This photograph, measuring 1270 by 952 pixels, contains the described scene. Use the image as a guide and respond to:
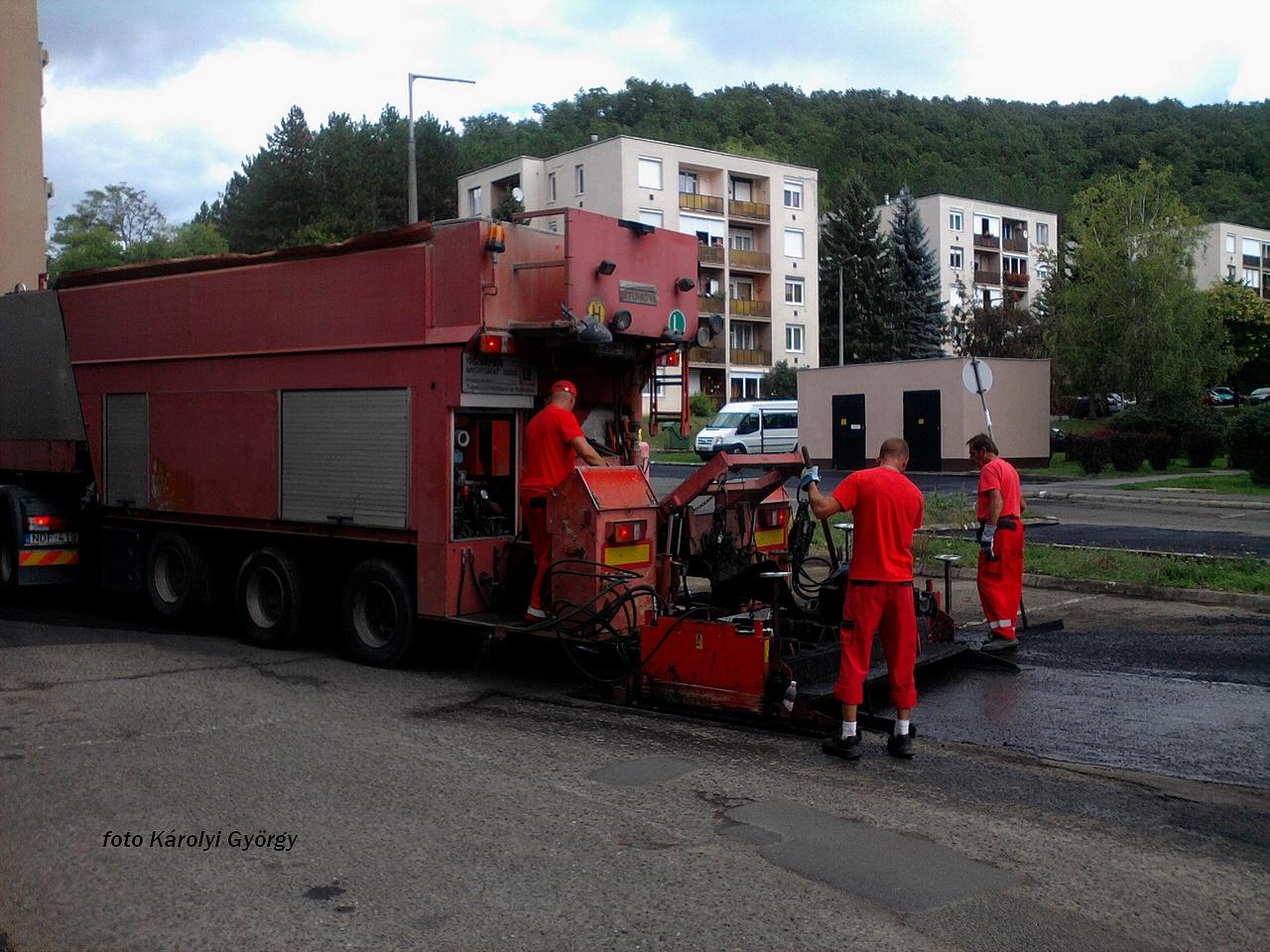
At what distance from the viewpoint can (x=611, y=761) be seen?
6.38 metres

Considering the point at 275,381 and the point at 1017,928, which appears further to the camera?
the point at 275,381

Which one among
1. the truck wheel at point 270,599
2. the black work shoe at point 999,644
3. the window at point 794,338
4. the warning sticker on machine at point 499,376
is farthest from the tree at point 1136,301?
the truck wheel at point 270,599

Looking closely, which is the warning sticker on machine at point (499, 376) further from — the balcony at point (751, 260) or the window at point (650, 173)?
the balcony at point (751, 260)

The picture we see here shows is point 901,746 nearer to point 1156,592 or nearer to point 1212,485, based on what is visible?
point 1156,592

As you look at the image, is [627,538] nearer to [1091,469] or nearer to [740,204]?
[1091,469]

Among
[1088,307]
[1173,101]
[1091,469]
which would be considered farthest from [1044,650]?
[1173,101]

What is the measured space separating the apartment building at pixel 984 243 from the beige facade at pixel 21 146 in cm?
5374

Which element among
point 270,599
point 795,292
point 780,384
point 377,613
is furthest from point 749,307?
point 377,613

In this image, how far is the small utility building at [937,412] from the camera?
3462 cm

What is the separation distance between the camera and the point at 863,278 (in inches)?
2569

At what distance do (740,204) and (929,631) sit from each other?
58.4 metres

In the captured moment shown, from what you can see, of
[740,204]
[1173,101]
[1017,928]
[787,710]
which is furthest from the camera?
[1173,101]

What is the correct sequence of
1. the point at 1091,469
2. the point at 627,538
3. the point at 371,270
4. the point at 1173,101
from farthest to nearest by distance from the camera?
the point at 1173,101 → the point at 1091,469 → the point at 371,270 → the point at 627,538

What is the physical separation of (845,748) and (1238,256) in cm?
10232
